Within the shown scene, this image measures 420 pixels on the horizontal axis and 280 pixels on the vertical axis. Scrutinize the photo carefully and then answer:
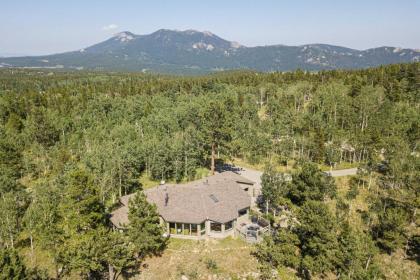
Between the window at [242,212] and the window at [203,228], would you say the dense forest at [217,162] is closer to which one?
the window at [242,212]

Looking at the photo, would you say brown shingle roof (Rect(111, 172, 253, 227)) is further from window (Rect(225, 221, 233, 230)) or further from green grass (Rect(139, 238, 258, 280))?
green grass (Rect(139, 238, 258, 280))

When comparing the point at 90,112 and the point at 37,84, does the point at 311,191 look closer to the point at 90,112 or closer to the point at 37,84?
the point at 90,112

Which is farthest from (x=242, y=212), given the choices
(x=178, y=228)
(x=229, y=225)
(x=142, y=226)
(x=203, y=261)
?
(x=142, y=226)

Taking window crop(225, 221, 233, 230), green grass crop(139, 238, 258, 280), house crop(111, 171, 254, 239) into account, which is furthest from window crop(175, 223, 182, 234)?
window crop(225, 221, 233, 230)

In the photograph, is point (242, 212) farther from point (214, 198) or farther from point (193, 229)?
point (193, 229)

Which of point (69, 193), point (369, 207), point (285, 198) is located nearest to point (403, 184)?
point (369, 207)

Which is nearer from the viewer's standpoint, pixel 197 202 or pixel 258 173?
pixel 197 202
